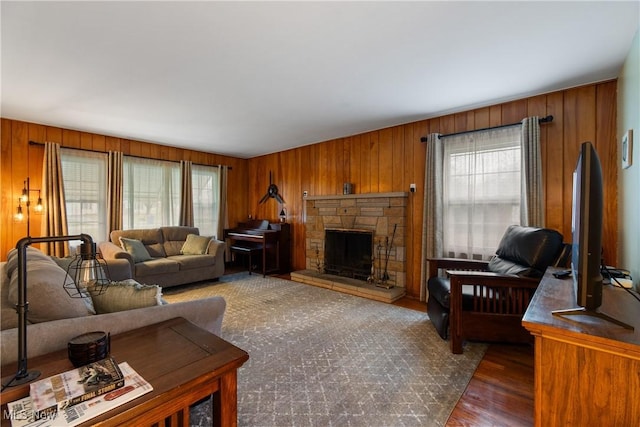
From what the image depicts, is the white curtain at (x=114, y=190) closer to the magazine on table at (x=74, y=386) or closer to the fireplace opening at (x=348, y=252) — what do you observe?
the fireplace opening at (x=348, y=252)

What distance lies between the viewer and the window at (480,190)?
323 centimetres

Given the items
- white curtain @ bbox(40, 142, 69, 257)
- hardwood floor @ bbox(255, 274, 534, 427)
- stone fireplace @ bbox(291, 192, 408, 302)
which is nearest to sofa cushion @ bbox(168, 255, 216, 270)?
stone fireplace @ bbox(291, 192, 408, 302)

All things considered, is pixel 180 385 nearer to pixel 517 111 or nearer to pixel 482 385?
pixel 482 385

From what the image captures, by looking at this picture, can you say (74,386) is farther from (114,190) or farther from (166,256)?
(114,190)

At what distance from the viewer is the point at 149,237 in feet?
15.5

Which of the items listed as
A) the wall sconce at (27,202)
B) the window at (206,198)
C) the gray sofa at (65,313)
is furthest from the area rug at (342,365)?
the wall sconce at (27,202)

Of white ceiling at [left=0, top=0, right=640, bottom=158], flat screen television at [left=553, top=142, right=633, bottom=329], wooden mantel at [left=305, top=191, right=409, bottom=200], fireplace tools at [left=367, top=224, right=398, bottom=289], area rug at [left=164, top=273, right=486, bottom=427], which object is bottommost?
area rug at [left=164, top=273, right=486, bottom=427]

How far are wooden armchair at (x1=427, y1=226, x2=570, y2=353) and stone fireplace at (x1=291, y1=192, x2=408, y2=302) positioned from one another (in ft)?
4.48

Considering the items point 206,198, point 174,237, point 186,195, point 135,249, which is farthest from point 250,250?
point 135,249

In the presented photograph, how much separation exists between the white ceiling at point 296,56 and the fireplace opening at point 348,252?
1865mm

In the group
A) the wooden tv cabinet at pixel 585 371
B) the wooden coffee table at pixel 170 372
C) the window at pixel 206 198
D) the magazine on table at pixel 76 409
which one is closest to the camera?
the magazine on table at pixel 76 409

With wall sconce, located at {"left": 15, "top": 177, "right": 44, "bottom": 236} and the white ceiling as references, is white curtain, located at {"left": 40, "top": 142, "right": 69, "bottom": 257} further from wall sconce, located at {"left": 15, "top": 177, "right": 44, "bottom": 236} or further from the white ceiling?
the white ceiling

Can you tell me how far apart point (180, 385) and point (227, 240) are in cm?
549

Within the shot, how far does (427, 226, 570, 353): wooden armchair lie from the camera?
7.74 feet
